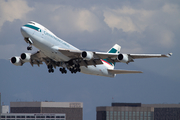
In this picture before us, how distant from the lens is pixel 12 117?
482 feet

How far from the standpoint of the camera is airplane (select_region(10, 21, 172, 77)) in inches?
2122

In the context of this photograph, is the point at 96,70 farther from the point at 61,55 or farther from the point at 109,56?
the point at 61,55

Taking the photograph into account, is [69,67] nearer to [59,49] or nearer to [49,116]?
[59,49]

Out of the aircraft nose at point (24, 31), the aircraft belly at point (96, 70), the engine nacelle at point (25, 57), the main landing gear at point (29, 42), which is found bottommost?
the aircraft belly at point (96, 70)

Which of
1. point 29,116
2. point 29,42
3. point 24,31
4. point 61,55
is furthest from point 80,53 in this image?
point 29,116

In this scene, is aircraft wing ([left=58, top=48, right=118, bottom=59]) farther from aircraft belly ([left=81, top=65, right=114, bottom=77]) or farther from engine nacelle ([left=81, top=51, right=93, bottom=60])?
aircraft belly ([left=81, top=65, right=114, bottom=77])

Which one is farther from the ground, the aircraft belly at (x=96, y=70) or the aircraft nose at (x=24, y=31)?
the aircraft nose at (x=24, y=31)

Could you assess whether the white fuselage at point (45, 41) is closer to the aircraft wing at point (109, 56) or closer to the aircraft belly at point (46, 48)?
the aircraft belly at point (46, 48)

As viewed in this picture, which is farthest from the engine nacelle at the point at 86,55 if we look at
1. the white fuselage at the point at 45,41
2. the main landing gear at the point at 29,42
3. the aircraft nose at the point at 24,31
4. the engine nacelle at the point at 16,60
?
the engine nacelle at the point at 16,60

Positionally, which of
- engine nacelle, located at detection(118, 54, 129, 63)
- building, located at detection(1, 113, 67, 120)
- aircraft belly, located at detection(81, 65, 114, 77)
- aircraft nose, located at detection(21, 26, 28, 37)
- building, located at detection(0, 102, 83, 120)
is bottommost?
building, located at detection(1, 113, 67, 120)

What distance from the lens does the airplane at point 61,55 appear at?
53.9m

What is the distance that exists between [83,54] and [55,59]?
4.93 meters

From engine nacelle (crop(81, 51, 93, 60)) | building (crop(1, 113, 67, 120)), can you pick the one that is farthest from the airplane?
building (crop(1, 113, 67, 120))

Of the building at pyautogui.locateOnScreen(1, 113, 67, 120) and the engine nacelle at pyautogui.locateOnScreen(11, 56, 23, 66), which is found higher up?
the engine nacelle at pyautogui.locateOnScreen(11, 56, 23, 66)
